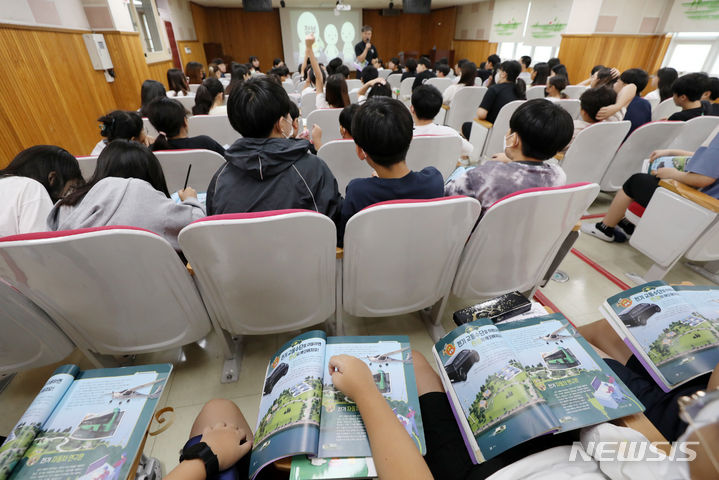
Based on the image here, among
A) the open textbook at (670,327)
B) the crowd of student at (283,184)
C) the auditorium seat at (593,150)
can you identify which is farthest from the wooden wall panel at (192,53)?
the open textbook at (670,327)

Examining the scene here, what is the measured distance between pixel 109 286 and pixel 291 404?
31.3 inches

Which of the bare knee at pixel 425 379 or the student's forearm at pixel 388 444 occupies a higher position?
the student's forearm at pixel 388 444

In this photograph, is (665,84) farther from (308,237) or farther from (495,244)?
(308,237)

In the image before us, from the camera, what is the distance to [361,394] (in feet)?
2.10

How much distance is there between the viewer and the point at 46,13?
3.53m

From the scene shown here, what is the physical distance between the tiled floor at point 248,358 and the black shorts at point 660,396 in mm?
856

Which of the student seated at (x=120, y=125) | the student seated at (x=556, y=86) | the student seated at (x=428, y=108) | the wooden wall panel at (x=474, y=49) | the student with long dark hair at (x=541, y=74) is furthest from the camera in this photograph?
the wooden wall panel at (x=474, y=49)

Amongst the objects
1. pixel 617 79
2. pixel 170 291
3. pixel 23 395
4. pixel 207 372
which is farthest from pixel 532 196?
pixel 617 79

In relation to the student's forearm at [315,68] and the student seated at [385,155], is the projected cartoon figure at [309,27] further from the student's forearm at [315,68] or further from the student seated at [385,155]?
the student seated at [385,155]

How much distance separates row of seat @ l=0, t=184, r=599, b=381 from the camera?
92 cm

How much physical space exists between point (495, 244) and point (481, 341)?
682 millimetres

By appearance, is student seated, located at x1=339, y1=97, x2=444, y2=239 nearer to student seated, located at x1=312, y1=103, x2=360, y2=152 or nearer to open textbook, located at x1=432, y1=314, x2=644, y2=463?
open textbook, located at x1=432, y1=314, x2=644, y2=463

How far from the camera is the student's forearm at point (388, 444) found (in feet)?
1.79

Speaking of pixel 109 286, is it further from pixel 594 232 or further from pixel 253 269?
pixel 594 232
